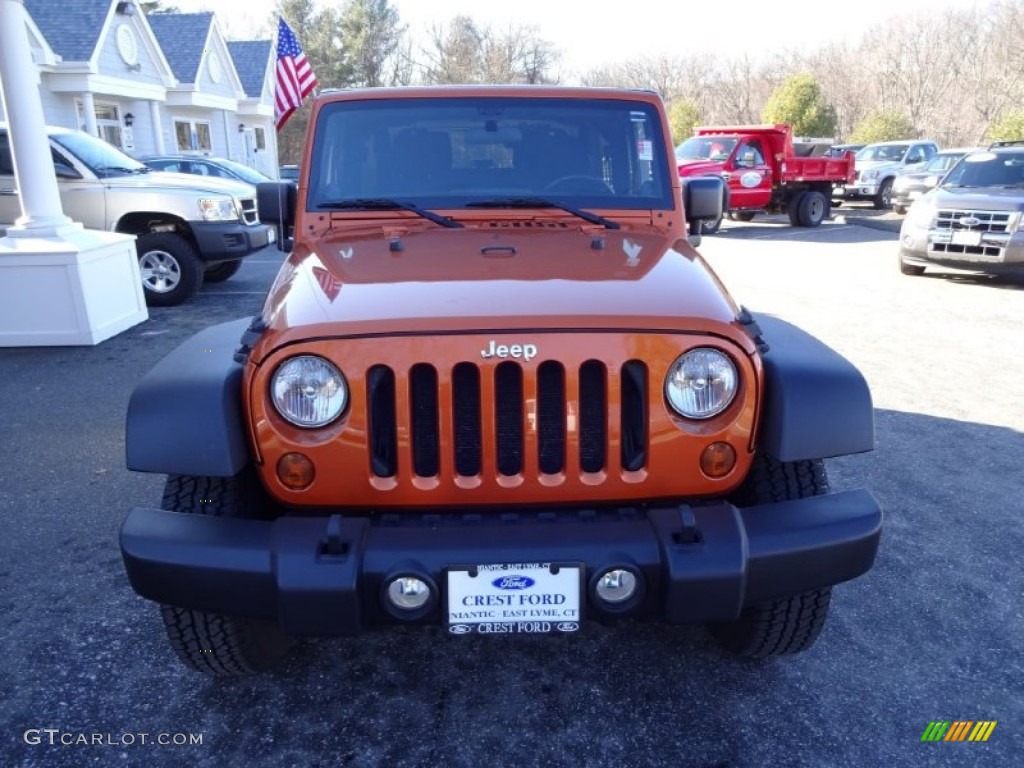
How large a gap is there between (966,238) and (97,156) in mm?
9854

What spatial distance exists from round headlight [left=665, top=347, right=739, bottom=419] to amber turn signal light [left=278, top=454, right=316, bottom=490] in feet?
3.13

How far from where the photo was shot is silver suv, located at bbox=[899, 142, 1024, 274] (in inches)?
368

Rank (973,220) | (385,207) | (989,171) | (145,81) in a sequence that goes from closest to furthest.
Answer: (385,207)
(973,220)
(989,171)
(145,81)

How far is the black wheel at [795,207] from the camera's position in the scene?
56.2 ft

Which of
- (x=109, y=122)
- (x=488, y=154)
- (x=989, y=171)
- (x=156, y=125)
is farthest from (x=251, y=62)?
(x=488, y=154)

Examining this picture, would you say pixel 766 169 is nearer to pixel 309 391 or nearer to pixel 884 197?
pixel 884 197

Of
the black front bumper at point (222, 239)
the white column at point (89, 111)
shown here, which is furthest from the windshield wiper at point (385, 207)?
the white column at point (89, 111)

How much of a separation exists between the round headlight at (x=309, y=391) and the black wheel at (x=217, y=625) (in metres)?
0.33

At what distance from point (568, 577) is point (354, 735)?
2.91ft

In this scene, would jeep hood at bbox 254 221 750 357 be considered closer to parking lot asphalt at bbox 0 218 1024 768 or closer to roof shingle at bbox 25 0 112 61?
parking lot asphalt at bbox 0 218 1024 768

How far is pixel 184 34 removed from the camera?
29.4 meters

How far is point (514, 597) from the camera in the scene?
2068 mm

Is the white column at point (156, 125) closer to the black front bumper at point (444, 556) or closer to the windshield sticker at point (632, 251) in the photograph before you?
the windshield sticker at point (632, 251)

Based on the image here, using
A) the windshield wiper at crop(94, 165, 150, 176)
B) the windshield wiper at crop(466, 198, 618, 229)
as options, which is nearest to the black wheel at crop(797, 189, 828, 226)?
the windshield wiper at crop(94, 165, 150, 176)
